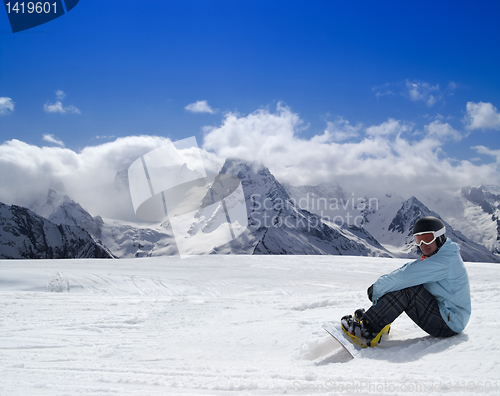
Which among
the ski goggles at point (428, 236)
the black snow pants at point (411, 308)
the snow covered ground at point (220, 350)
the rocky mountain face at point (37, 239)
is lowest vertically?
the rocky mountain face at point (37, 239)

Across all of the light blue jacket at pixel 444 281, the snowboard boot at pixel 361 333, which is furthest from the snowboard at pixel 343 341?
the light blue jacket at pixel 444 281

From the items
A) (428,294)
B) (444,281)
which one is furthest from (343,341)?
(444,281)

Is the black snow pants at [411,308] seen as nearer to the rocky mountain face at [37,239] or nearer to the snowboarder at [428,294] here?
the snowboarder at [428,294]

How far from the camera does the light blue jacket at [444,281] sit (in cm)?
312

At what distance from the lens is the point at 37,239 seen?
6432 inches

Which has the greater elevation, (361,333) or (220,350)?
(361,333)

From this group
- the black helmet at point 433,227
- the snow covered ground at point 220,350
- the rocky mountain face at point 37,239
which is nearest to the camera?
the snow covered ground at point 220,350

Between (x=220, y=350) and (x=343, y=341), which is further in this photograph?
(x=220, y=350)

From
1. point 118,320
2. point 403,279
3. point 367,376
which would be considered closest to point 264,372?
point 367,376

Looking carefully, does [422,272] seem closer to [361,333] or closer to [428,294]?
[428,294]

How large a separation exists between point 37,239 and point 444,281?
195125 mm

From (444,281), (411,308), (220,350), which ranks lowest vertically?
(220,350)

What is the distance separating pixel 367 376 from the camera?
8.63 feet

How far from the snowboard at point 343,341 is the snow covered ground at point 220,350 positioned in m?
0.08
